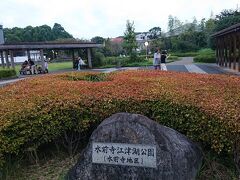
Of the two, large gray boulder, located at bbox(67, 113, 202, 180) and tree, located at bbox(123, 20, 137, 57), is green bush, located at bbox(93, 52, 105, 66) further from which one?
large gray boulder, located at bbox(67, 113, 202, 180)

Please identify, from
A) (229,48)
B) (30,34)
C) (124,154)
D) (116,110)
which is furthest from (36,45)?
(30,34)

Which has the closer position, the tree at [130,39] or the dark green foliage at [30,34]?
the tree at [130,39]

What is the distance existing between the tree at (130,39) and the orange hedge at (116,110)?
115 ft

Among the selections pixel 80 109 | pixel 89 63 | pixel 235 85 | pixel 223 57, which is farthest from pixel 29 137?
pixel 89 63

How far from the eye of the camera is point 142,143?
3.99 meters

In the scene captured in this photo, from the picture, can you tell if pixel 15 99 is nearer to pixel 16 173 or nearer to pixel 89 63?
pixel 16 173

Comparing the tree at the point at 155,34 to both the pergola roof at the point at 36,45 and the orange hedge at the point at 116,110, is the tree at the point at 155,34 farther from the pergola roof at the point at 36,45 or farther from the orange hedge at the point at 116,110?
the orange hedge at the point at 116,110

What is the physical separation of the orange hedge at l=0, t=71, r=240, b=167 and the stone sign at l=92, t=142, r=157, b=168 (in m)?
0.89

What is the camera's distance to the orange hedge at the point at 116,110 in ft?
14.4

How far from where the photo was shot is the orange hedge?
4379 millimetres

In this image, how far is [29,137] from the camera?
190 inches

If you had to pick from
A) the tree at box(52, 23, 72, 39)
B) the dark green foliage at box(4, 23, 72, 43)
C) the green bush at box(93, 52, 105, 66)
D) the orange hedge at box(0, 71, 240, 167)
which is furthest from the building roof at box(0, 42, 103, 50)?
the tree at box(52, 23, 72, 39)

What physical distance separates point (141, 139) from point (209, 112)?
101 cm

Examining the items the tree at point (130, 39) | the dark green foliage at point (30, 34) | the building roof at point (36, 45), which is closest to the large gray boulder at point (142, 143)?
the building roof at point (36, 45)
